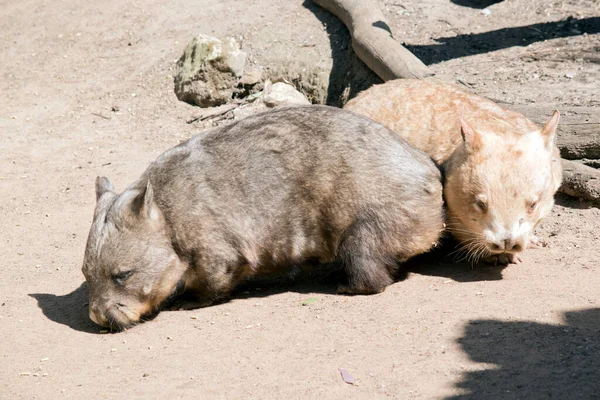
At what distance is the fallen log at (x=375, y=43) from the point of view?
904 cm

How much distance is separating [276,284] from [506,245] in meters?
2.03

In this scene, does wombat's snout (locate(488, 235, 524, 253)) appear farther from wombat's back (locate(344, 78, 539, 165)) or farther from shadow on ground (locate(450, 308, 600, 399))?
wombat's back (locate(344, 78, 539, 165))

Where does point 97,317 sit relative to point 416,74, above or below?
below

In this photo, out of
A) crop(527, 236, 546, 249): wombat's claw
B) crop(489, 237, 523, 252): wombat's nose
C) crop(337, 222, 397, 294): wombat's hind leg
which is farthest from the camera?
crop(527, 236, 546, 249): wombat's claw

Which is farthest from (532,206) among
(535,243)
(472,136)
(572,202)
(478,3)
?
(478,3)

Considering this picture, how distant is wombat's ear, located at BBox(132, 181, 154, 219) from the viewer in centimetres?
612

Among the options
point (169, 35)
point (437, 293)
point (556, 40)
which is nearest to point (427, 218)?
point (437, 293)

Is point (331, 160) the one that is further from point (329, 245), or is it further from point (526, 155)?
point (526, 155)

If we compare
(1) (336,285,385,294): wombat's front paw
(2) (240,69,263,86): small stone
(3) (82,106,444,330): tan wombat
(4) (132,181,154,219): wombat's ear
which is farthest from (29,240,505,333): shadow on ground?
(2) (240,69,263,86): small stone

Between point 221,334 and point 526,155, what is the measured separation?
2.63 m

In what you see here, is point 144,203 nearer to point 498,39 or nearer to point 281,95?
point 281,95

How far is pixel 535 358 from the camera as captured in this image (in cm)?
482

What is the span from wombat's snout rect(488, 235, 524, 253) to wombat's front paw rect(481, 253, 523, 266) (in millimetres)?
550

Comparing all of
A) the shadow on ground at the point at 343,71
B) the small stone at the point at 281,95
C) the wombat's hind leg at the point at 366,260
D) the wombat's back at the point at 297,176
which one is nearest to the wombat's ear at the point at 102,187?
the wombat's back at the point at 297,176
